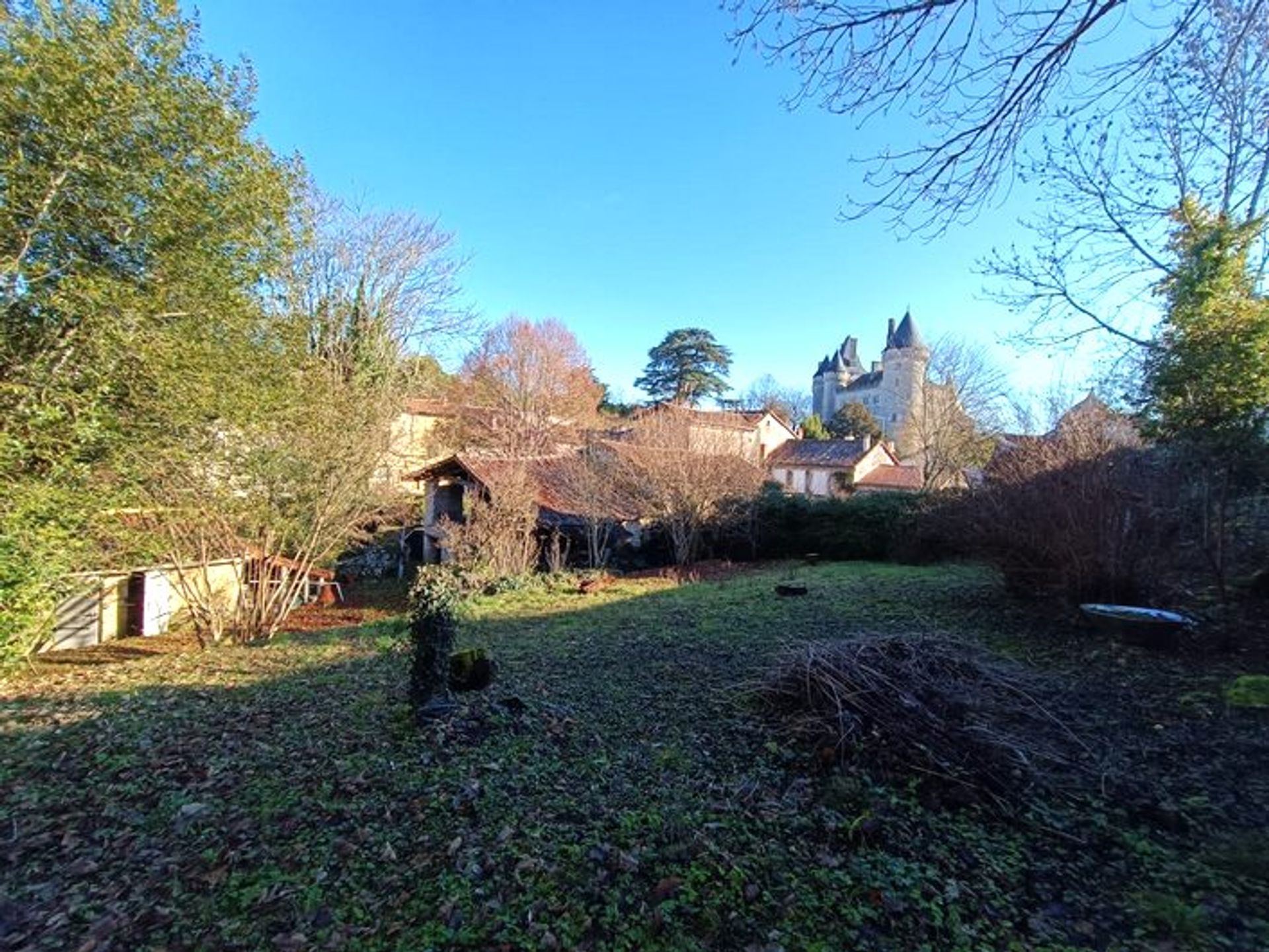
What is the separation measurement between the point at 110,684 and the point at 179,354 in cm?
315

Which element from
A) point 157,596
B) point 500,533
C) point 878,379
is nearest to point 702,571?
point 500,533

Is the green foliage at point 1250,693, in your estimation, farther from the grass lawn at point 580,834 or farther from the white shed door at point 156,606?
the white shed door at point 156,606

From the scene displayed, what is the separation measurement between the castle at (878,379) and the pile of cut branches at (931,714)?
3394 cm

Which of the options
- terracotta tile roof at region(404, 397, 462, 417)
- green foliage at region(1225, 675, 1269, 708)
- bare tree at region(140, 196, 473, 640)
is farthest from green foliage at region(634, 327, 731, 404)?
green foliage at region(1225, 675, 1269, 708)

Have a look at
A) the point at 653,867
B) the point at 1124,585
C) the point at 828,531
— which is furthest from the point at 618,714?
the point at 828,531

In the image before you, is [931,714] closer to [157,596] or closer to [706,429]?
[157,596]

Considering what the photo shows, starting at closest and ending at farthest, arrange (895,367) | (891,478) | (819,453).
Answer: (891,478), (819,453), (895,367)

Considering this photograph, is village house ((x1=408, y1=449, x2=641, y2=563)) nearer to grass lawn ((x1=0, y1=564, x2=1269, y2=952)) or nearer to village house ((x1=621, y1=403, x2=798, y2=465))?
village house ((x1=621, y1=403, x2=798, y2=465))

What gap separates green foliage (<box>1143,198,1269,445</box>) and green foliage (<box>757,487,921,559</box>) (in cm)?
884

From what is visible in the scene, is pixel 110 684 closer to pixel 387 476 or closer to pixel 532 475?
pixel 387 476

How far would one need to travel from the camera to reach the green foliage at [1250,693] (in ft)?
12.6

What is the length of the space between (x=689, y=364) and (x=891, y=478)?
46.3 ft

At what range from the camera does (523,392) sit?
1041 inches

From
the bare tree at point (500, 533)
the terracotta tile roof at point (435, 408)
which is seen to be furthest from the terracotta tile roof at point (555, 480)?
the terracotta tile roof at point (435, 408)
